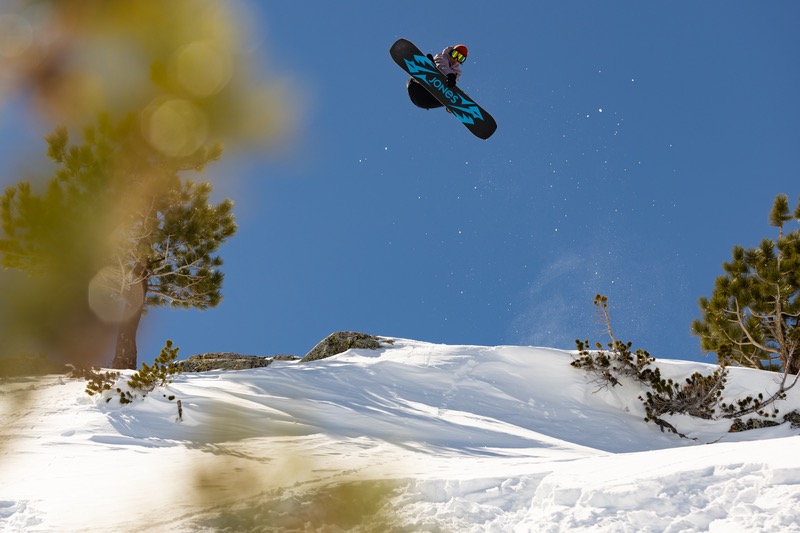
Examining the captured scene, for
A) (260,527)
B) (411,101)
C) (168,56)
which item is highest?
(411,101)

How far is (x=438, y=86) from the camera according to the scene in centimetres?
1128

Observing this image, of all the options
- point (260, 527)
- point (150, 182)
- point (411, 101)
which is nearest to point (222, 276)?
point (411, 101)

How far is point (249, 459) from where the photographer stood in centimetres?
557

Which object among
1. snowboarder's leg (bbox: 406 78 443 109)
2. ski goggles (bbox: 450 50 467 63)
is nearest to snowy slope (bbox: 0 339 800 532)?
snowboarder's leg (bbox: 406 78 443 109)

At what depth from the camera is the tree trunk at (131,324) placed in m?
15.3

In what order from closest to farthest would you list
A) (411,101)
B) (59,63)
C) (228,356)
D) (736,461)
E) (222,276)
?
(59,63) → (736,461) → (411,101) → (228,356) → (222,276)

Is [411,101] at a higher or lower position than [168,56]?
higher

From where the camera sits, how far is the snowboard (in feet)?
37.1

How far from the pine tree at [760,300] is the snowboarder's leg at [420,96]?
914cm

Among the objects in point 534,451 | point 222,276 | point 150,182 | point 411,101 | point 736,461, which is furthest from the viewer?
point 222,276

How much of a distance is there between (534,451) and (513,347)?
6.28 m

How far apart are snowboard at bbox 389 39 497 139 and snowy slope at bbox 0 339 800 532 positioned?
5.33 m

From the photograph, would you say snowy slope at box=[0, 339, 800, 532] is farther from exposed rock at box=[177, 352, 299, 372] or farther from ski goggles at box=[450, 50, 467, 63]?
ski goggles at box=[450, 50, 467, 63]

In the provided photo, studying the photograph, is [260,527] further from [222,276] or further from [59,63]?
[222,276]
